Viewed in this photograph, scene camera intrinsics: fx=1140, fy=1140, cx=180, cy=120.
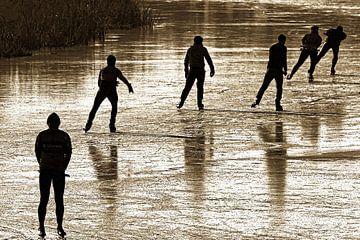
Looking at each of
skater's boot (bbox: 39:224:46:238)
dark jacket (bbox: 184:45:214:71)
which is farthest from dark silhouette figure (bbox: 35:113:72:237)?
dark jacket (bbox: 184:45:214:71)

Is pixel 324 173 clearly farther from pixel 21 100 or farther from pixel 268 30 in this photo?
pixel 268 30

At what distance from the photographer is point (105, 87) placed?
72.0ft

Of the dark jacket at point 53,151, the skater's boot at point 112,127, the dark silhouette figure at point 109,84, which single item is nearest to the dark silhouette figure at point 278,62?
the dark silhouette figure at point 109,84

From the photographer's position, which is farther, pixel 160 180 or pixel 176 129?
pixel 176 129

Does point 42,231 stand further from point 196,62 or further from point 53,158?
point 196,62

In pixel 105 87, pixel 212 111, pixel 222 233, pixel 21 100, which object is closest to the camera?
pixel 222 233

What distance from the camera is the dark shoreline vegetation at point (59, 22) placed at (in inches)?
1697

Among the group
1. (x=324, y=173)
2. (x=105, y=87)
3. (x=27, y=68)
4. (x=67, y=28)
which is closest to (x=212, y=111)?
(x=105, y=87)

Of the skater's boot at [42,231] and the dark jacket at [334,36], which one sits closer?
the skater's boot at [42,231]

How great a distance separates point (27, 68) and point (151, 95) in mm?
8352

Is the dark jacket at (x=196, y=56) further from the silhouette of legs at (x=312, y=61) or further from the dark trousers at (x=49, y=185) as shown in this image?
the dark trousers at (x=49, y=185)

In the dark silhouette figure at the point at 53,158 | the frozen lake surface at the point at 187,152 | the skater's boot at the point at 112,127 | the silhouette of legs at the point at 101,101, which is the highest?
the dark silhouette figure at the point at 53,158

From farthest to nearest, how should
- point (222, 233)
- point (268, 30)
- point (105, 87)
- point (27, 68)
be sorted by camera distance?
point (268, 30)
point (27, 68)
point (105, 87)
point (222, 233)

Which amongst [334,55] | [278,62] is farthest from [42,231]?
[334,55]
